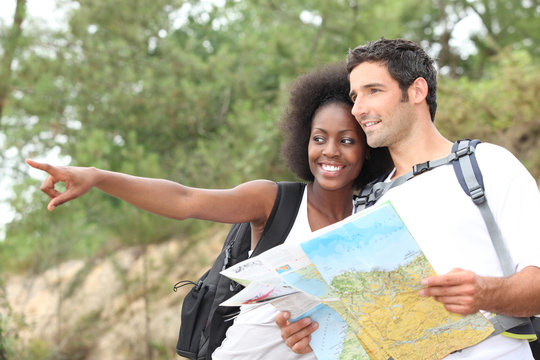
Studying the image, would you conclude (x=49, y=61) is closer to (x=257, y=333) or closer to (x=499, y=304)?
(x=257, y=333)

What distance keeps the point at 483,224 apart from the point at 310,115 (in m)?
1.35

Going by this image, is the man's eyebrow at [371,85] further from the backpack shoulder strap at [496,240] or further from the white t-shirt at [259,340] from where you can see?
the white t-shirt at [259,340]

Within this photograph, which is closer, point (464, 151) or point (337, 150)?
point (464, 151)

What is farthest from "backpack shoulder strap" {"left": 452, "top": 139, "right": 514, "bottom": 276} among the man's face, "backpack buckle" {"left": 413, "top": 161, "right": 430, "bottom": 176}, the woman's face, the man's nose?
the woman's face

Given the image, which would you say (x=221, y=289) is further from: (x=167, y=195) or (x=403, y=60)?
(x=403, y=60)

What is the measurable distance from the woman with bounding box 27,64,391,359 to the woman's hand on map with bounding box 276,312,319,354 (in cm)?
26

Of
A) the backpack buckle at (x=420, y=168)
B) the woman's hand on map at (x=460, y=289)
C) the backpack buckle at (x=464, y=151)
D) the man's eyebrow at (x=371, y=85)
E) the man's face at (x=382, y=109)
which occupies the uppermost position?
the man's eyebrow at (x=371, y=85)

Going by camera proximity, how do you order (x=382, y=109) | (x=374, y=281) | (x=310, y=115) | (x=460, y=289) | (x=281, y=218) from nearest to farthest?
(x=460, y=289), (x=374, y=281), (x=382, y=109), (x=281, y=218), (x=310, y=115)

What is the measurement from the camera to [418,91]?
86.8 inches

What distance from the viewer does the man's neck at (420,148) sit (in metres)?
2.13

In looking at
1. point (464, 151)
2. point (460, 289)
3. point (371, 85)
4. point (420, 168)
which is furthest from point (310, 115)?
point (460, 289)

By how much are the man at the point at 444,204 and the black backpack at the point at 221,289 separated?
0.40m

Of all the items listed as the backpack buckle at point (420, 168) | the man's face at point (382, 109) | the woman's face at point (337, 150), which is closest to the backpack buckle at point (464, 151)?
the backpack buckle at point (420, 168)

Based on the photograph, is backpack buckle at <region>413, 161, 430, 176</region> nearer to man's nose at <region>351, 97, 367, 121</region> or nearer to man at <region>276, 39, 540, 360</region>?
man at <region>276, 39, 540, 360</region>
